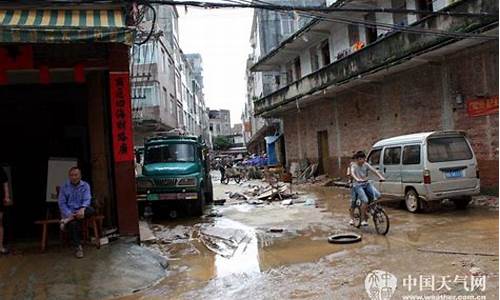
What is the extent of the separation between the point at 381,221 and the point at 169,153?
7737 millimetres

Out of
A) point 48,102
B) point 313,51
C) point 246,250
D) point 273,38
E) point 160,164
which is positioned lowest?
point 246,250

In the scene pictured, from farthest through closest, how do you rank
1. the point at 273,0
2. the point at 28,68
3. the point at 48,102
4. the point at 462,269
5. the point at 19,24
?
the point at 273,0 < the point at 48,102 < the point at 28,68 < the point at 19,24 < the point at 462,269

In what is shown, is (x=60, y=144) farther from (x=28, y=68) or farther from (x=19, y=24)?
(x=19, y=24)

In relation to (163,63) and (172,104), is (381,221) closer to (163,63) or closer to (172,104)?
(163,63)

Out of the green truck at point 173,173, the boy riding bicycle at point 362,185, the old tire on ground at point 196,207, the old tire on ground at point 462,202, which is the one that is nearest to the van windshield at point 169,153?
the green truck at point 173,173

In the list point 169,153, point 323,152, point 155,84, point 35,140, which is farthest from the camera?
point 155,84

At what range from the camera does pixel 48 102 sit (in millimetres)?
11016

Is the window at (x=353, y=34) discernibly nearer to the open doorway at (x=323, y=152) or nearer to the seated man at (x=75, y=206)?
the open doorway at (x=323, y=152)

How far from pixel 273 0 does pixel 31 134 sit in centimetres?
3019

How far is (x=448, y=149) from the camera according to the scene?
12344 millimetres

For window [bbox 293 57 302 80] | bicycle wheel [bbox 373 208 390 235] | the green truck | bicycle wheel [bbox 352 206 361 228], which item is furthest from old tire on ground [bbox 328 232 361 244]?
window [bbox 293 57 302 80]

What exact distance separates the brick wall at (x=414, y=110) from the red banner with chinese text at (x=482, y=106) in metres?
0.16

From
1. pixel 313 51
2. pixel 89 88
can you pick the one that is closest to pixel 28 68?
pixel 89 88

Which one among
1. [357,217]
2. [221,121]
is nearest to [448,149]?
[357,217]
